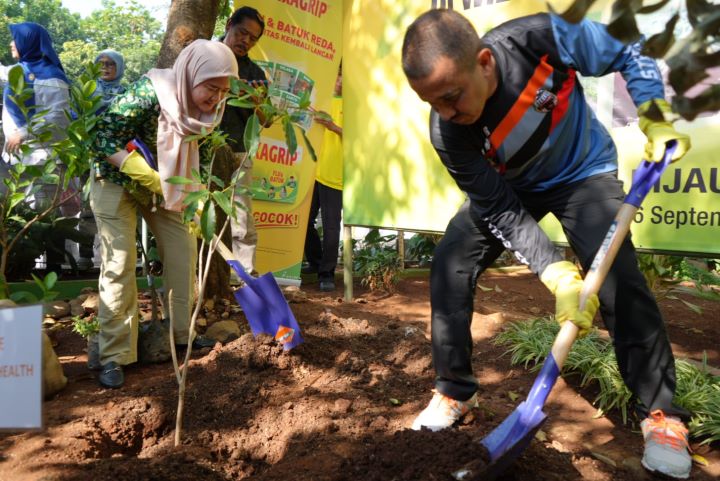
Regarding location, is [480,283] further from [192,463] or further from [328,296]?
[192,463]

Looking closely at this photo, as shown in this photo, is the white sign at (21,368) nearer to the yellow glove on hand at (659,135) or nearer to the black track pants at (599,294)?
the black track pants at (599,294)

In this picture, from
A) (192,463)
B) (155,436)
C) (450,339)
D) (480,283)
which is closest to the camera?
(192,463)

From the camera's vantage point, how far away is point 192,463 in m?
2.01

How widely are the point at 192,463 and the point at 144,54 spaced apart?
1742 inches

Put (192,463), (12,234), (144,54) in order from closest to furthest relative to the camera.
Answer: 1. (192,463)
2. (12,234)
3. (144,54)

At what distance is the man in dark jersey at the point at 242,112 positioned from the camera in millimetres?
4012

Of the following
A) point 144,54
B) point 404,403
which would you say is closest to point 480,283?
point 404,403

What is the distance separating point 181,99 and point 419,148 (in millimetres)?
1779

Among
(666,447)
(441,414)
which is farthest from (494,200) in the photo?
(666,447)

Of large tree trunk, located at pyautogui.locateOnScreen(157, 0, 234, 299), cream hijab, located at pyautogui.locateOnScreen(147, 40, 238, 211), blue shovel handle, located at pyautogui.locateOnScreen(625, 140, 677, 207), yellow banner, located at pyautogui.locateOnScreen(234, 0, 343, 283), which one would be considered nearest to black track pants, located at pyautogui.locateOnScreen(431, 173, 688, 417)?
blue shovel handle, located at pyautogui.locateOnScreen(625, 140, 677, 207)

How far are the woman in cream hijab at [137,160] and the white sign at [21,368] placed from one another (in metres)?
1.38

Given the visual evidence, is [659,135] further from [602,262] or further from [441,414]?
[441,414]

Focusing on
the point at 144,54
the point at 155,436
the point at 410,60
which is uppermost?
the point at 144,54

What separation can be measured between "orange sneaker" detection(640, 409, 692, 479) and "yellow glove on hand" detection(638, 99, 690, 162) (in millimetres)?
854
